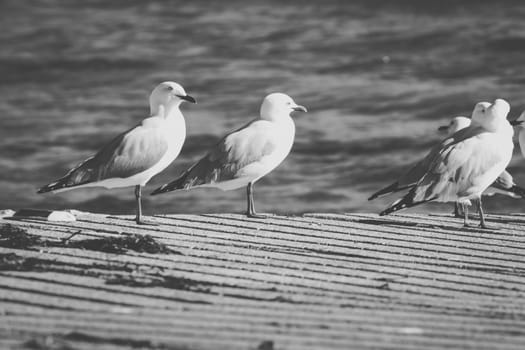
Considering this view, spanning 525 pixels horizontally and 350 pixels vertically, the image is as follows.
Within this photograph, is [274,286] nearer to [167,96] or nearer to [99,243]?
[99,243]

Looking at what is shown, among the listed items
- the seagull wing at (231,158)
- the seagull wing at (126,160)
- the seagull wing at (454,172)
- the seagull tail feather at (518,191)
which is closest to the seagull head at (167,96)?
the seagull wing at (126,160)

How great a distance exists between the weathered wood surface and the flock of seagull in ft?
0.96

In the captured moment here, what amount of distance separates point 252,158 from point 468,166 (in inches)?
66.1

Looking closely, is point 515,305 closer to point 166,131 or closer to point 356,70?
point 166,131

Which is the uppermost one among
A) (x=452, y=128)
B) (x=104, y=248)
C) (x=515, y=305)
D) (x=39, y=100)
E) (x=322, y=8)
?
(x=322, y=8)

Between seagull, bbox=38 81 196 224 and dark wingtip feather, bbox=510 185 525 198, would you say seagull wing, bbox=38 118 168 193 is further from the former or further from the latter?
dark wingtip feather, bbox=510 185 525 198

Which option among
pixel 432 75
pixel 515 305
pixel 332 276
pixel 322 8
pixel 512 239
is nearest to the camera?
pixel 515 305

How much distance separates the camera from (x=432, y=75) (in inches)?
952

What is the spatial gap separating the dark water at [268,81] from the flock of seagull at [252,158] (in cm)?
765

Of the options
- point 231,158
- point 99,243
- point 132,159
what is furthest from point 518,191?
point 99,243

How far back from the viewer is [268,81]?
24.6m

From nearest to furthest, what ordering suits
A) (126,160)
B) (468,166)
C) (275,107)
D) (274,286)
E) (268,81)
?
(274,286) < (126,160) < (468,166) < (275,107) < (268,81)

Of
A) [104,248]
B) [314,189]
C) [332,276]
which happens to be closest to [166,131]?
[104,248]

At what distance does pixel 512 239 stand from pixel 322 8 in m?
24.2
